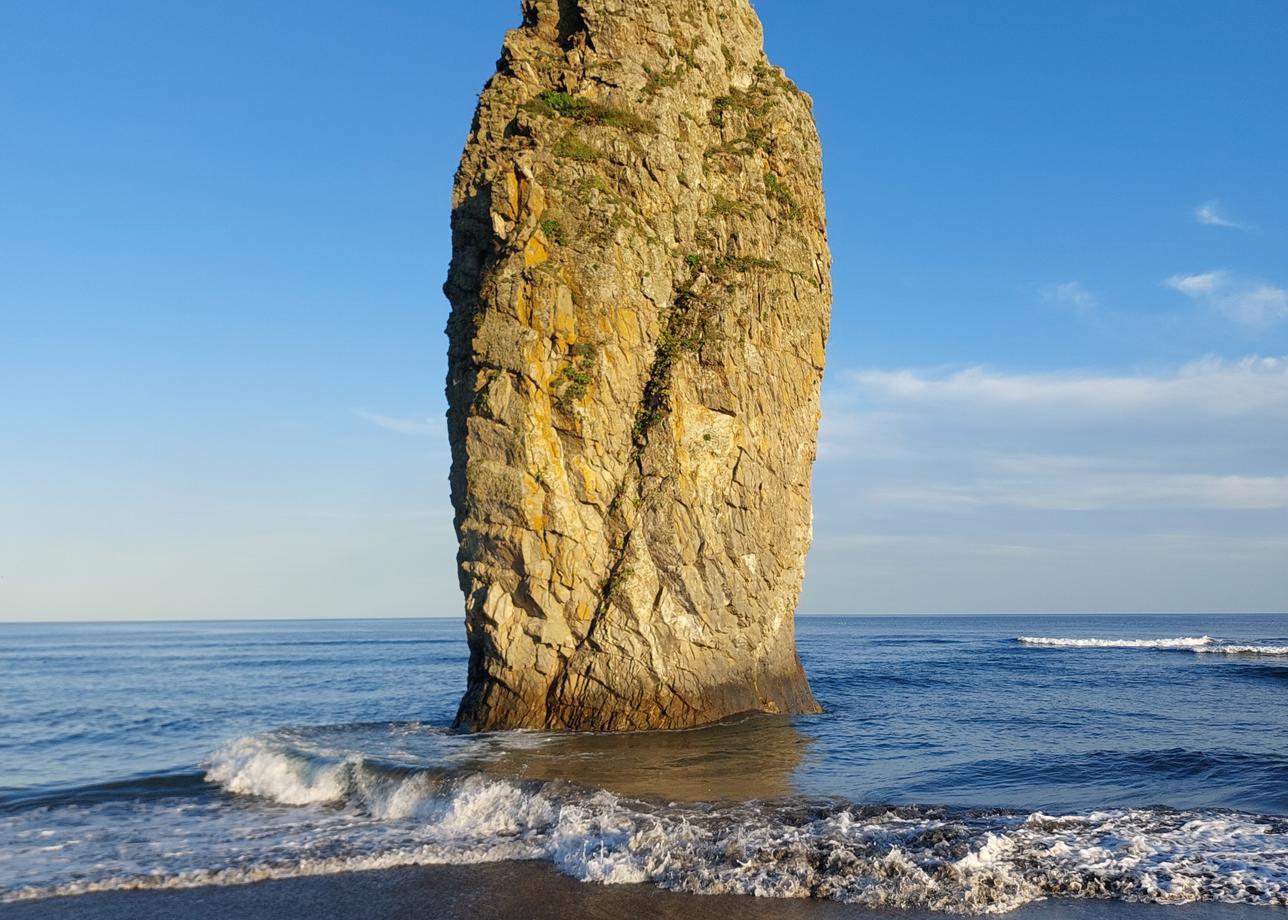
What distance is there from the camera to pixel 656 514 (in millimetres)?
22609

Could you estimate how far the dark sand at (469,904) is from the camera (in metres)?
10.1

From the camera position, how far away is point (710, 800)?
15023mm

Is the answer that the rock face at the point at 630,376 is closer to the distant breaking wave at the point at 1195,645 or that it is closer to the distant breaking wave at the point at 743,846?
the distant breaking wave at the point at 743,846

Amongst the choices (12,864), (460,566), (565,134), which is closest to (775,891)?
(12,864)

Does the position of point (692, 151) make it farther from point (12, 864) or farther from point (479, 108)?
point (12, 864)

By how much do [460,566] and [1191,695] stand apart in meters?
29.4

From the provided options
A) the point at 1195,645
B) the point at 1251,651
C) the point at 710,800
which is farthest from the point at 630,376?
the point at 1195,645

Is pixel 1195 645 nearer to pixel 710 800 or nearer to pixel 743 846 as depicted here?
pixel 710 800

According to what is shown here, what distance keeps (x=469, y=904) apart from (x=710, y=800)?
17.8ft

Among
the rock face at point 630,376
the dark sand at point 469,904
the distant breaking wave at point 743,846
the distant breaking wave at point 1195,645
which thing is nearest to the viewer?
the dark sand at point 469,904

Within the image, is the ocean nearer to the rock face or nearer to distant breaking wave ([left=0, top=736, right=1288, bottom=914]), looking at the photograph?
distant breaking wave ([left=0, top=736, right=1288, bottom=914])

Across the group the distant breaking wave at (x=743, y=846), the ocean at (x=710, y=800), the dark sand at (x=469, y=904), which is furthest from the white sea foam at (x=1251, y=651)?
the dark sand at (x=469, y=904)

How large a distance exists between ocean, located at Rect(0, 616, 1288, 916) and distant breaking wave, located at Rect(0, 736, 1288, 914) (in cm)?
4

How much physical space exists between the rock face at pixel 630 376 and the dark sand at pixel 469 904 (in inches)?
396
